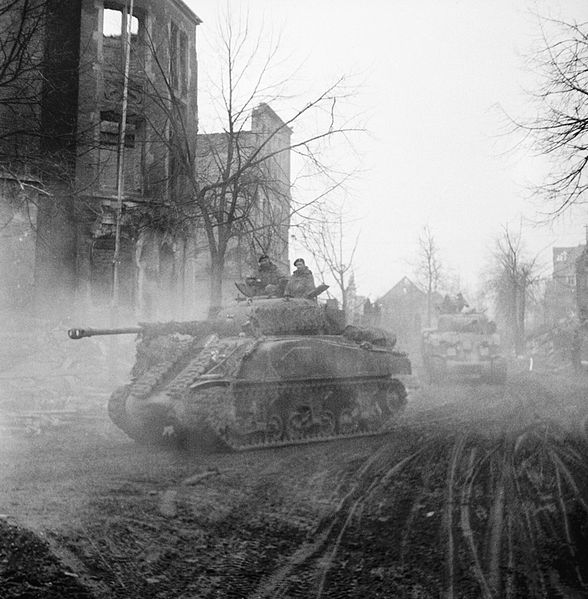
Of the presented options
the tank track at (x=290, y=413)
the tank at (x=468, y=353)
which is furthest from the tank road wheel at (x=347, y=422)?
the tank at (x=468, y=353)

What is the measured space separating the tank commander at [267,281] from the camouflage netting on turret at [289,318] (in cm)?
68

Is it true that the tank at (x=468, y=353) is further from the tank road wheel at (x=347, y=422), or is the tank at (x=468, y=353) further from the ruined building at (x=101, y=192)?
the tank road wheel at (x=347, y=422)

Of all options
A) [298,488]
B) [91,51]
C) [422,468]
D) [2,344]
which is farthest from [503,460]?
[91,51]

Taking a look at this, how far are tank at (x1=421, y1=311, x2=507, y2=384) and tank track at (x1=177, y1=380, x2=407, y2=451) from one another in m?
8.55

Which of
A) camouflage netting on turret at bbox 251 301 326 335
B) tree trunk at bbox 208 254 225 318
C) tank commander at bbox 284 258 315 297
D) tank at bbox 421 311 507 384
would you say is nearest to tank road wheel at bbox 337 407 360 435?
camouflage netting on turret at bbox 251 301 326 335

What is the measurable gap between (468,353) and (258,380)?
1222 centimetres

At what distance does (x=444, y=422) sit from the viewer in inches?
465

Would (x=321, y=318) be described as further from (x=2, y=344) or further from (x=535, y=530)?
(x=2, y=344)

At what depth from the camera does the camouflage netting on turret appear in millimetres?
10391

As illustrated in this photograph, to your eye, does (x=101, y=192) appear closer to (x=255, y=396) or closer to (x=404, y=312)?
(x=255, y=396)

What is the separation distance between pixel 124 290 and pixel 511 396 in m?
12.6

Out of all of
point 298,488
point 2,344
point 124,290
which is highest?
point 124,290

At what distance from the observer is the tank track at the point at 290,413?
8.76 m

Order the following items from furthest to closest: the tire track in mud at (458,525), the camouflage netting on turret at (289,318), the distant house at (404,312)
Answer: the distant house at (404,312), the camouflage netting on turret at (289,318), the tire track in mud at (458,525)
